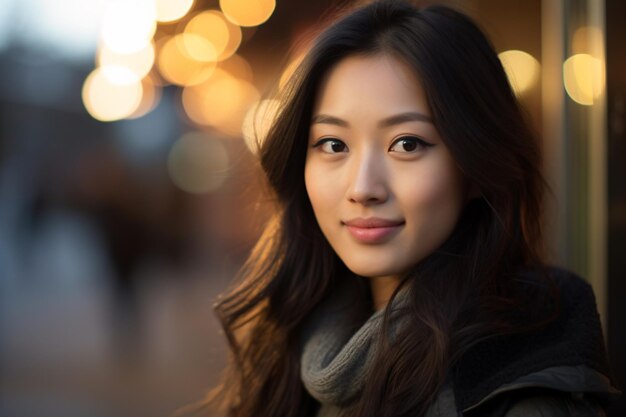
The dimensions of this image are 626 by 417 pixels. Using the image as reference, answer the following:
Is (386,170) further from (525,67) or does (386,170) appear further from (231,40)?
(231,40)

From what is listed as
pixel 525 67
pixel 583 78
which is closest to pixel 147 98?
pixel 525 67

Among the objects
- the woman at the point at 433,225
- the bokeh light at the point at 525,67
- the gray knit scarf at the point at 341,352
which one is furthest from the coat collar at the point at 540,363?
the bokeh light at the point at 525,67

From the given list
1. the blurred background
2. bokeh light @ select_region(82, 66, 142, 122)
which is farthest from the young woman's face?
bokeh light @ select_region(82, 66, 142, 122)

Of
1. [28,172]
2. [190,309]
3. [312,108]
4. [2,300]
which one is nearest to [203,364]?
[190,309]

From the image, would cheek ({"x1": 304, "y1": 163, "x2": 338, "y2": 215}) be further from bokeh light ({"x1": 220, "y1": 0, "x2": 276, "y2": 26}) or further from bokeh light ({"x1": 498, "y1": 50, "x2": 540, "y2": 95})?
bokeh light ({"x1": 220, "y1": 0, "x2": 276, "y2": 26})

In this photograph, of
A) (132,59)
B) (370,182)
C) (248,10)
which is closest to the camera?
(370,182)

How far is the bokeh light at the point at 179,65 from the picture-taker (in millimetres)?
7672

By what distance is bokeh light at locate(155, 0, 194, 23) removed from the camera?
676 cm

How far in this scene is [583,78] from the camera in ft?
9.71

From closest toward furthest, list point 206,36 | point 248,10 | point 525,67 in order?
point 525,67 → point 248,10 → point 206,36

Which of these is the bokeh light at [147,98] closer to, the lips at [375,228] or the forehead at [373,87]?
the forehead at [373,87]

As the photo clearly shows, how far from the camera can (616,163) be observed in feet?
9.08

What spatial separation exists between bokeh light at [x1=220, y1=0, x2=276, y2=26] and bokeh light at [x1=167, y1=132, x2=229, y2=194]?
2798 mm

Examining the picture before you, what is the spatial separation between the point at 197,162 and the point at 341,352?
Answer: 8.70 meters
